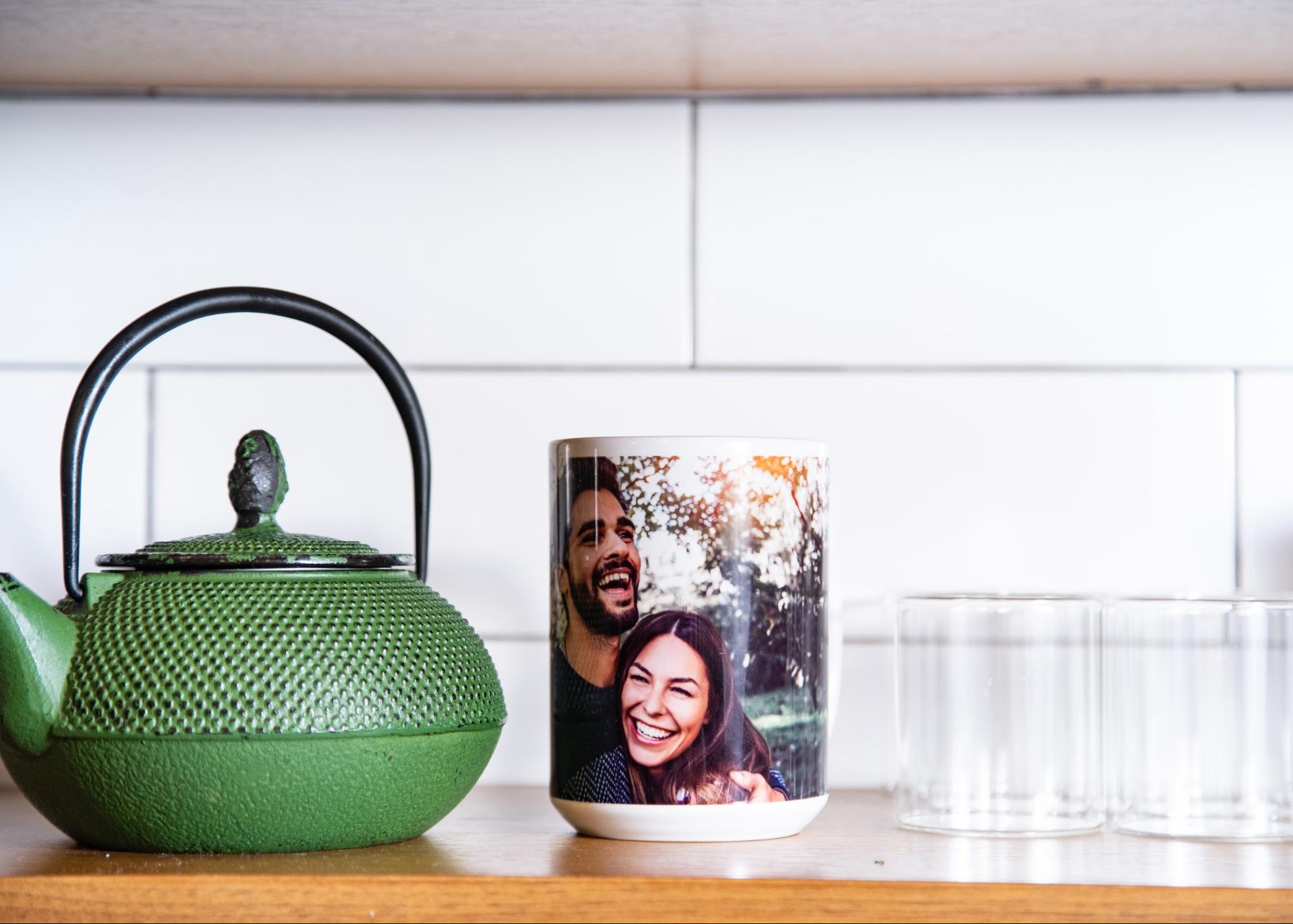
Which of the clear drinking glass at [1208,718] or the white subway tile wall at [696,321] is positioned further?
the white subway tile wall at [696,321]

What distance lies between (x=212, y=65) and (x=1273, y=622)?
616 millimetres

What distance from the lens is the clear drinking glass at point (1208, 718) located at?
1.99 ft

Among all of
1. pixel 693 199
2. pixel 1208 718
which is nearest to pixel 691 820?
pixel 1208 718

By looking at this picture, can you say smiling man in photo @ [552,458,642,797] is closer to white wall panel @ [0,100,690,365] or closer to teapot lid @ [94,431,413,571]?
teapot lid @ [94,431,413,571]

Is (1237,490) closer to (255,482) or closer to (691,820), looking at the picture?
(691,820)

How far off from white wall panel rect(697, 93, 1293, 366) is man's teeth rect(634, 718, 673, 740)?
0.93 ft

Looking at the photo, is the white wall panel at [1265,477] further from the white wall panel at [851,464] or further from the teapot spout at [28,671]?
the teapot spout at [28,671]

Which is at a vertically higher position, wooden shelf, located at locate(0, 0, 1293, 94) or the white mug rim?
wooden shelf, located at locate(0, 0, 1293, 94)

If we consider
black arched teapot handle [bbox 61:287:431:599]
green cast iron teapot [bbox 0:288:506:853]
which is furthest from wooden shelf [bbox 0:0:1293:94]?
green cast iron teapot [bbox 0:288:506:853]

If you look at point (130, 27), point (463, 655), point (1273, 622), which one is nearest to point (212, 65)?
point (130, 27)

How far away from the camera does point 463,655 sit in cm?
57

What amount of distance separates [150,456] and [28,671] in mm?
284

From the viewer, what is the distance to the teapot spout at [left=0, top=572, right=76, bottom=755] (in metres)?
0.51

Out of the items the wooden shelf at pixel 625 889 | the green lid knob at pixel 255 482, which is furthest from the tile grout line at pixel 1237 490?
the green lid knob at pixel 255 482
